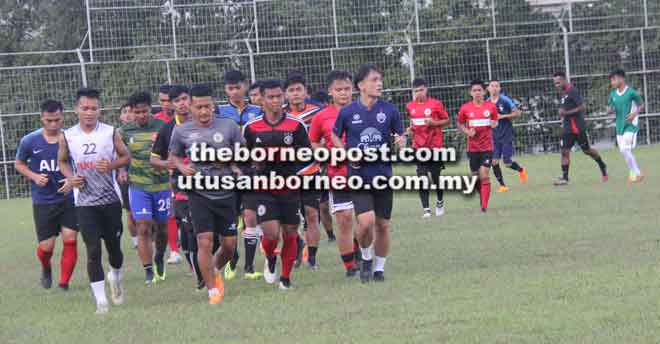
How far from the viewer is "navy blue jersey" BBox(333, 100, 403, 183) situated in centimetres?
1083

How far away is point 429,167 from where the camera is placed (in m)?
18.2

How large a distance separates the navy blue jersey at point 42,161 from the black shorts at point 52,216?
6cm

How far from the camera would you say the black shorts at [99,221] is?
1023 cm

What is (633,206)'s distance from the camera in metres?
16.6

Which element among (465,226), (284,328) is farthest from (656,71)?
(284,328)

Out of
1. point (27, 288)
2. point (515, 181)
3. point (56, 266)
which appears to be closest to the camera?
point (27, 288)

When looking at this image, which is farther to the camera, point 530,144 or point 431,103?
point 530,144

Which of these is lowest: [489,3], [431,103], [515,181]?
[515,181]

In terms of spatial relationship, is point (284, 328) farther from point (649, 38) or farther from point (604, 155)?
point (649, 38)

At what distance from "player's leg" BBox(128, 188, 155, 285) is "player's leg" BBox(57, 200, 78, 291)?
0.67 meters

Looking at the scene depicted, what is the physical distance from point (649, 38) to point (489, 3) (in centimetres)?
467

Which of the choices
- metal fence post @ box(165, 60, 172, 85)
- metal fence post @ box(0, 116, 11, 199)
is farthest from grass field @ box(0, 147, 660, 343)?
metal fence post @ box(165, 60, 172, 85)

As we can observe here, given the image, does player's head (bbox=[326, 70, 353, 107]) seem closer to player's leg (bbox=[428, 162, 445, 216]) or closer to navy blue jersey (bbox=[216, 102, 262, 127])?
navy blue jersey (bbox=[216, 102, 262, 127])

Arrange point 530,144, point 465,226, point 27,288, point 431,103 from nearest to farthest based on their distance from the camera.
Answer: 1. point 27,288
2. point 465,226
3. point 431,103
4. point 530,144
